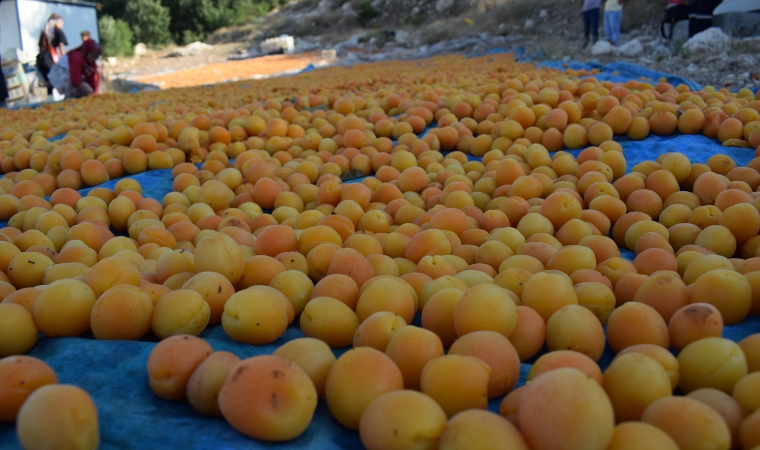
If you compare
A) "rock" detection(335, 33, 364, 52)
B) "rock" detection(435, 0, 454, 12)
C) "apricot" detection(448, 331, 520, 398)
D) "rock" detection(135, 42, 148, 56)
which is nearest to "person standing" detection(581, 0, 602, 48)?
"rock" detection(335, 33, 364, 52)

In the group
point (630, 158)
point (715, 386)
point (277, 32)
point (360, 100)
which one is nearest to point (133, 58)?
point (277, 32)

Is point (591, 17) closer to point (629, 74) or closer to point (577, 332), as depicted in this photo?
point (629, 74)

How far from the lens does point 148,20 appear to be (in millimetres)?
24719

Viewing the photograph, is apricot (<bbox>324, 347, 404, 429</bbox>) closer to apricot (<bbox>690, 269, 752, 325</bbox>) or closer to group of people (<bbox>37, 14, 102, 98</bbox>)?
apricot (<bbox>690, 269, 752, 325</bbox>)

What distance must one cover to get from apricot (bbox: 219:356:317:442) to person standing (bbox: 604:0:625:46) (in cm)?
979

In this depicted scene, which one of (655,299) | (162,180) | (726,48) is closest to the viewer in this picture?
(655,299)

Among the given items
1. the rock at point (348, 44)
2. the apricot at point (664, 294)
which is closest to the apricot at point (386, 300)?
the apricot at point (664, 294)

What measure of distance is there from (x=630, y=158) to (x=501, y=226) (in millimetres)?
1191

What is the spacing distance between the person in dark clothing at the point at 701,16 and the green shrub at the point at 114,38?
20.8 m

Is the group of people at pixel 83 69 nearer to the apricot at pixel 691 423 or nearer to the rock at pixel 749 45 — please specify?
the rock at pixel 749 45

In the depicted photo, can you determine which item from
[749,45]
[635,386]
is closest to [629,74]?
[749,45]

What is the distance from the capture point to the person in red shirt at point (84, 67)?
833 cm

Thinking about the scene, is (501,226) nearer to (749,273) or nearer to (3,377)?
(749,273)

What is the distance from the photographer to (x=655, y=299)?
51.0 inches
